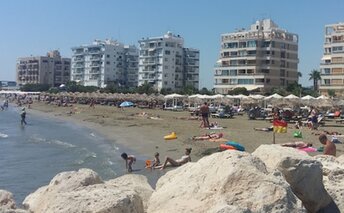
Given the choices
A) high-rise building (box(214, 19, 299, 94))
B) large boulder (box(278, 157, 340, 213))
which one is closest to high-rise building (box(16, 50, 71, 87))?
high-rise building (box(214, 19, 299, 94))

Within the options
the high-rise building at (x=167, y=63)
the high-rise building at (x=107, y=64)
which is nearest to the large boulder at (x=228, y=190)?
the high-rise building at (x=167, y=63)

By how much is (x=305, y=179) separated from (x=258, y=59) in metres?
87.8

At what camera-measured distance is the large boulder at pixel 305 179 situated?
6941mm

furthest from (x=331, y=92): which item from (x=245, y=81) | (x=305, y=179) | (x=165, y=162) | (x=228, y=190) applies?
(x=228, y=190)

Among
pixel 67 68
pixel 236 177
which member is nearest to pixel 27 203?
pixel 236 177

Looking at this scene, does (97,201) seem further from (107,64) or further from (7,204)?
(107,64)

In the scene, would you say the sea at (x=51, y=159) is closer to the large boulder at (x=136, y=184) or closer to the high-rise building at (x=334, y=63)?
the large boulder at (x=136, y=184)

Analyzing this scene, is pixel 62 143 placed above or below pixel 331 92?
below

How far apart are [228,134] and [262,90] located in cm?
6353

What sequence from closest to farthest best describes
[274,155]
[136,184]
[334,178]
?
1. [274,155]
2. [136,184]
3. [334,178]

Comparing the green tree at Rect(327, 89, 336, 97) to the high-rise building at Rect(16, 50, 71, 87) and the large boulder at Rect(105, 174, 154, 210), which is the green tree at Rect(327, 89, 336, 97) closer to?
the large boulder at Rect(105, 174, 154, 210)

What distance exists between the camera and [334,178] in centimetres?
779

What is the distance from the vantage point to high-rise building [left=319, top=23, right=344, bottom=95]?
76.8 meters

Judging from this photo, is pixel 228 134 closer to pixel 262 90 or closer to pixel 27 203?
pixel 27 203
